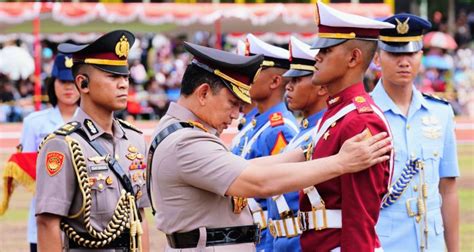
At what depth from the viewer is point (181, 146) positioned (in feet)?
17.1

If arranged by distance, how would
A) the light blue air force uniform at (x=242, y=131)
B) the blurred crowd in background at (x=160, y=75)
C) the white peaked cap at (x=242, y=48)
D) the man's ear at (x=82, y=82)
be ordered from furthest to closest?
the blurred crowd in background at (x=160, y=75), the white peaked cap at (x=242, y=48), the light blue air force uniform at (x=242, y=131), the man's ear at (x=82, y=82)

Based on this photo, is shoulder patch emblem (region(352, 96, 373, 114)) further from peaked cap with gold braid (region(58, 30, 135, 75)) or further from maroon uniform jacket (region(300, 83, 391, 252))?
peaked cap with gold braid (region(58, 30, 135, 75))

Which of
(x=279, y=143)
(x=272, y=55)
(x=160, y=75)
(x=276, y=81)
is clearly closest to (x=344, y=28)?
(x=279, y=143)

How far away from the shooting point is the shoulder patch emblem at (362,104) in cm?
522

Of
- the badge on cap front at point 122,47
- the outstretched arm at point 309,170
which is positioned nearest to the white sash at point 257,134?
the badge on cap front at point 122,47

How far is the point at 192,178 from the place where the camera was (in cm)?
516

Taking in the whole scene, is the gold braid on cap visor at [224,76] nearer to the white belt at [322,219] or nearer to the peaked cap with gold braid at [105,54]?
the white belt at [322,219]

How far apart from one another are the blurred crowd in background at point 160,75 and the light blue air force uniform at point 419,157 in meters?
21.7

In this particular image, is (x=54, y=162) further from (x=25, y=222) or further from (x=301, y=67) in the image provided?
(x=25, y=222)

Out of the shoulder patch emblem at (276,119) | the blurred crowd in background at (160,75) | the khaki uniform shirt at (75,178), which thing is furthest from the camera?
the blurred crowd in background at (160,75)

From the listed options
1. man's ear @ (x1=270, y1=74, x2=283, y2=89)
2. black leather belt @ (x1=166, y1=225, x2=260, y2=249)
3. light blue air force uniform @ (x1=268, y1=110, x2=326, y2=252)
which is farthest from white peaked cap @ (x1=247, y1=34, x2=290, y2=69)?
black leather belt @ (x1=166, y1=225, x2=260, y2=249)

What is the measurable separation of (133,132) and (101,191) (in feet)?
1.97

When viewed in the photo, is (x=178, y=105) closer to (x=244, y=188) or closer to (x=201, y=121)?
(x=201, y=121)

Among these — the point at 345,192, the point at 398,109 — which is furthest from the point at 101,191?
the point at 398,109
